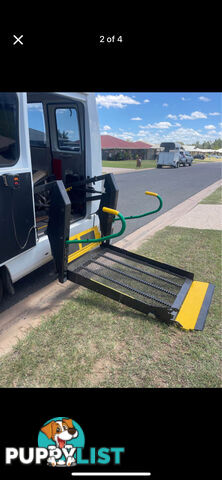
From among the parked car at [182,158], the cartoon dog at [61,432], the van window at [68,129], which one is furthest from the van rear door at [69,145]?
the parked car at [182,158]

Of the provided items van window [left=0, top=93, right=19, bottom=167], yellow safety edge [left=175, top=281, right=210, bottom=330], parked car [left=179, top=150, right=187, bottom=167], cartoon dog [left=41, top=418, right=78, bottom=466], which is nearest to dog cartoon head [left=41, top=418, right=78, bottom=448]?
cartoon dog [left=41, top=418, right=78, bottom=466]

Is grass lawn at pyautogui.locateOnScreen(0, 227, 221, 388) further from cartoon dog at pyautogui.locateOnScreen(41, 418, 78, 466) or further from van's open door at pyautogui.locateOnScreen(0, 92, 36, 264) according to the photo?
van's open door at pyautogui.locateOnScreen(0, 92, 36, 264)

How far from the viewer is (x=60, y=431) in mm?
1619

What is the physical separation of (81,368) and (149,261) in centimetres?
185

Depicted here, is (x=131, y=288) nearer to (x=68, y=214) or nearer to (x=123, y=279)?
(x=123, y=279)

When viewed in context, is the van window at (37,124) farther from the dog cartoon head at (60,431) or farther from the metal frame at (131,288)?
the dog cartoon head at (60,431)

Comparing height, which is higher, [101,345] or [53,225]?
A: [53,225]

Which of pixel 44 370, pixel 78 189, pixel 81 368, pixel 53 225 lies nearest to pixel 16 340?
pixel 44 370

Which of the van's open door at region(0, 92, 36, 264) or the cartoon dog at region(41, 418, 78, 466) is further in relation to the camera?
the van's open door at region(0, 92, 36, 264)

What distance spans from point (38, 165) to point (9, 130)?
251cm

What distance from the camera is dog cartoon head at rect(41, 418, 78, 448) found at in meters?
1.58

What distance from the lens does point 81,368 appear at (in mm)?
2457

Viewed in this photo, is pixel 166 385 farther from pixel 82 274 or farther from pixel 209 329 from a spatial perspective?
pixel 82 274

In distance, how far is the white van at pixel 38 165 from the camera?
2.72 m
